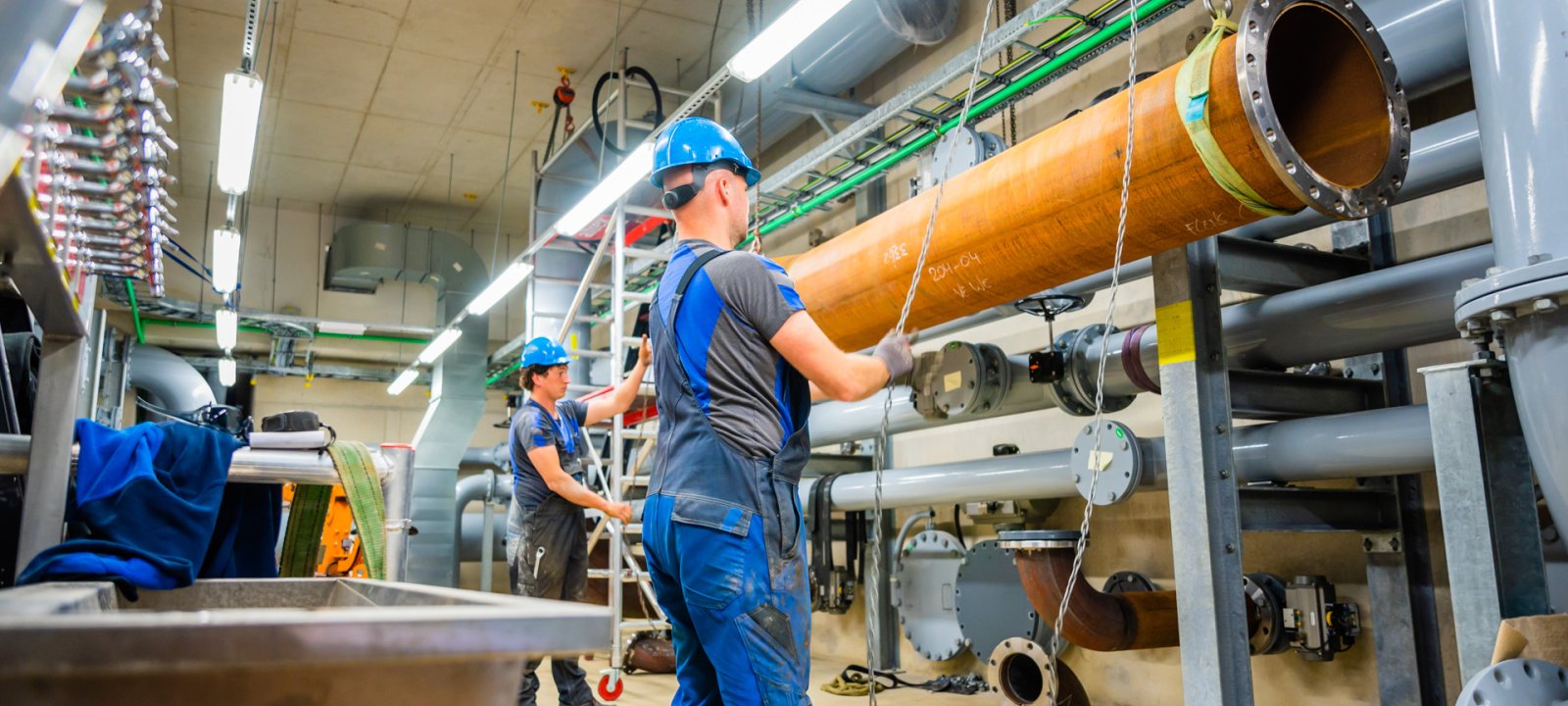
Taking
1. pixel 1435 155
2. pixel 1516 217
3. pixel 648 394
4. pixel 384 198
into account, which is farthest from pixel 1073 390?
pixel 384 198

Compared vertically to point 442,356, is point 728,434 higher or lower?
lower

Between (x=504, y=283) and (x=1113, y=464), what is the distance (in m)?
6.39

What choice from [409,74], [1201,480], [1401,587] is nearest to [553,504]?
[1201,480]

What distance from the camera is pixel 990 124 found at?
5762mm

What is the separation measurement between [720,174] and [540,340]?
2739mm

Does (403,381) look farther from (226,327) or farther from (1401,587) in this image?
(1401,587)

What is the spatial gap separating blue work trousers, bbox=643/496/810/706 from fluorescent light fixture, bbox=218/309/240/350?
343 inches

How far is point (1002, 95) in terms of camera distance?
4.88m

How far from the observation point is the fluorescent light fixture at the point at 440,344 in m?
10.2

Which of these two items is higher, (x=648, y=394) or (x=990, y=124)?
(x=990, y=124)

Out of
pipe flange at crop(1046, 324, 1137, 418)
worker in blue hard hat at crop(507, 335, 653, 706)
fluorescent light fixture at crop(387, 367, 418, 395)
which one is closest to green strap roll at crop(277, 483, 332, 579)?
worker in blue hard hat at crop(507, 335, 653, 706)

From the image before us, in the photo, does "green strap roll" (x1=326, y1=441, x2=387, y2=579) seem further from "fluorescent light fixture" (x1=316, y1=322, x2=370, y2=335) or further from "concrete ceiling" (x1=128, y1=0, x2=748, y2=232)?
"fluorescent light fixture" (x1=316, y1=322, x2=370, y2=335)

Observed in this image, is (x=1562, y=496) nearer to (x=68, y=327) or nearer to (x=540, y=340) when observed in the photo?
(x=68, y=327)

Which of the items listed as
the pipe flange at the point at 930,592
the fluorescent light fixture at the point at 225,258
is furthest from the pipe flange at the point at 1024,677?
the fluorescent light fixture at the point at 225,258
